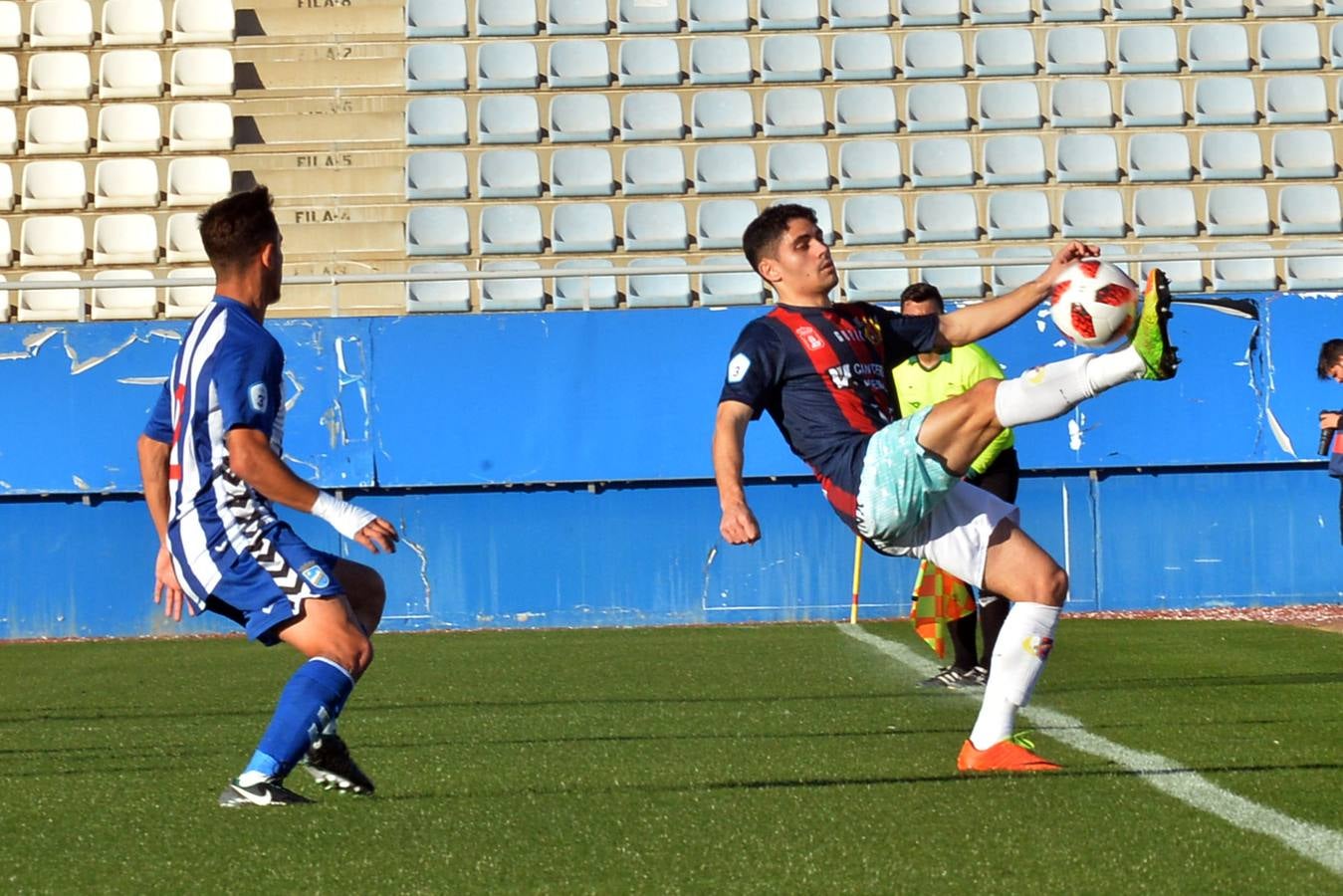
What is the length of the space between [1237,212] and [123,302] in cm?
1083

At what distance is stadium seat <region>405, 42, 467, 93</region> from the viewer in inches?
732

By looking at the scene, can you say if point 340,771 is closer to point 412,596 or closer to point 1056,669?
point 1056,669

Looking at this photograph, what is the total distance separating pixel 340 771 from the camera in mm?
5070

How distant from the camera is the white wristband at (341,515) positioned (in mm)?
4566

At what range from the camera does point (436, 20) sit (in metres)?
19.0

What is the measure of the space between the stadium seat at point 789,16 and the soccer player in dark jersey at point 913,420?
13346 mm

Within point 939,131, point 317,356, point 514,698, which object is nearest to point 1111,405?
point 939,131

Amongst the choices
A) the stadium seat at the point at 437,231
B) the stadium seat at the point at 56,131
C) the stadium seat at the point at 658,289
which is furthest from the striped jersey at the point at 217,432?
the stadium seat at the point at 56,131

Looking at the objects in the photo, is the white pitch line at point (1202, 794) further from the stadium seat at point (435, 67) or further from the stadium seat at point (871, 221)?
the stadium seat at point (435, 67)

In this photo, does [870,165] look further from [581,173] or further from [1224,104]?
[1224,104]

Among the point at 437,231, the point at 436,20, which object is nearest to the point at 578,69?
the point at 436,20

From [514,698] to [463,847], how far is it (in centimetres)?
427

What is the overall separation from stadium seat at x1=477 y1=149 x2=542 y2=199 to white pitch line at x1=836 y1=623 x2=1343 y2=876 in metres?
11.2

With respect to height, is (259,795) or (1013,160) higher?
(1013,160)
